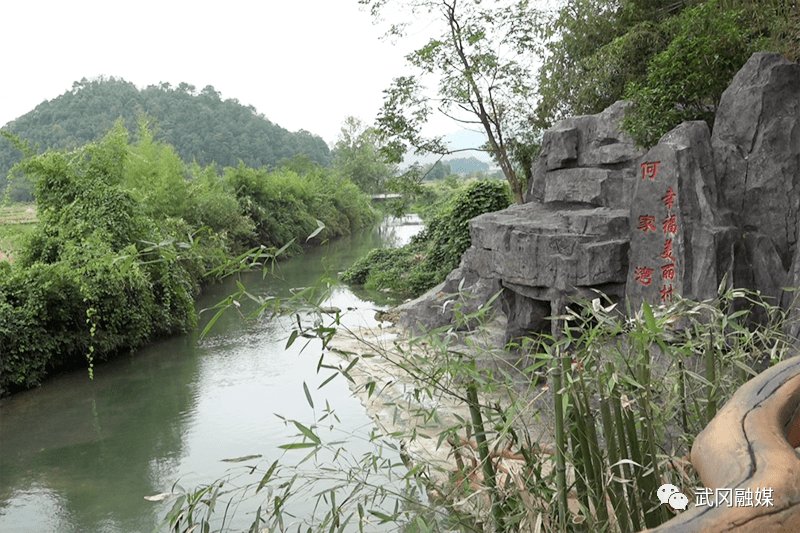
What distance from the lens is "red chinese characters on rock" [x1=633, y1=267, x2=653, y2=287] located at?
379 centimetres

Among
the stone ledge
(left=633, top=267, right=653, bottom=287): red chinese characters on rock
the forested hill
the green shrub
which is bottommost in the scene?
(left=633, top=267, right=653, bottom=287): red chinese characters on rock

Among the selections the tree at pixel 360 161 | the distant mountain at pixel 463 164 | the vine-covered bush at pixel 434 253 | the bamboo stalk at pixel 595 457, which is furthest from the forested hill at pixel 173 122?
the bamboo stalk at pixel 595 457

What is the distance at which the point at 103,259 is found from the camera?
17.0 ft

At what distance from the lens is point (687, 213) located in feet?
11.7

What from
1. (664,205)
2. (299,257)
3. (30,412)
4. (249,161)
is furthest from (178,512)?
(249,161)

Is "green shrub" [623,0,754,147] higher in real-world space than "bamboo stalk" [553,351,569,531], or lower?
higher

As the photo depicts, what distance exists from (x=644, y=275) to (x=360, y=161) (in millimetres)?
22450

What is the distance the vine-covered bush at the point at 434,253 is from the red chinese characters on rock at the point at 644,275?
9.67ft

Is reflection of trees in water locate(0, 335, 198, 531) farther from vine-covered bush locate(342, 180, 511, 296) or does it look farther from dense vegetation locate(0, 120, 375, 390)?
vine-covered bush locate(342, 180, 511, 296)

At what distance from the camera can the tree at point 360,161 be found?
25625 mm

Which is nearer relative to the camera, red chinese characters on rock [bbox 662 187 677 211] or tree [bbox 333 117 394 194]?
red chinese characters on rock [bbox 662 187 677 211]

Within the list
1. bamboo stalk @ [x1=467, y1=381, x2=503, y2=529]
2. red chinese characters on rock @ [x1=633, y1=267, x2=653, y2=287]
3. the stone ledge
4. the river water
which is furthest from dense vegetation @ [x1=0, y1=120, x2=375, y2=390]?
the stone ledge

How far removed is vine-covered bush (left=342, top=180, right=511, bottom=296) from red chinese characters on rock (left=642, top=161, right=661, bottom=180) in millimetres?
2999

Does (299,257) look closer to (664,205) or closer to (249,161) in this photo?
(664,205)
